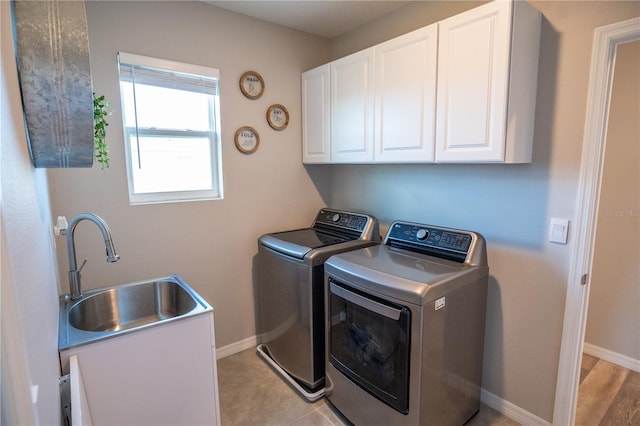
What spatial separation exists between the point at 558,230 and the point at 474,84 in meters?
0.86

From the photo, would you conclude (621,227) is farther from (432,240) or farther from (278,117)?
(278,117)

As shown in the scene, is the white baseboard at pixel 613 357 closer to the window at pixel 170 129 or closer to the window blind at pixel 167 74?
the window at pixel 170 129

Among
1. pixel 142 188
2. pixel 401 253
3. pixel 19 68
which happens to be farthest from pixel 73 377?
pixel 401 253

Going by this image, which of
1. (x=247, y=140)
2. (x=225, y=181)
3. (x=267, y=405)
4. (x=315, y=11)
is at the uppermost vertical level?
(x=315, y=11)

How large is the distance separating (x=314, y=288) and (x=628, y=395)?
2169 mm

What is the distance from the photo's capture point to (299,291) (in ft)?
7.02

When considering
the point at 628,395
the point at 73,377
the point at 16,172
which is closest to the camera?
the point at 16,172

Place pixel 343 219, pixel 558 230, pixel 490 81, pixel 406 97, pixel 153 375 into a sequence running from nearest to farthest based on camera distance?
pixel 153 375, pixel 490 81, pixel 558 230, pixel 406 97, pixel 343 219

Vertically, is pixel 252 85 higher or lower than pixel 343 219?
higher

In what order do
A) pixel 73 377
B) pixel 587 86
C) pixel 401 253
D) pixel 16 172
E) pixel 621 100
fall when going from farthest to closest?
pixel 621 100
pixel 401 253
pixel 587 86
pixel 73 377
pixel 16 172

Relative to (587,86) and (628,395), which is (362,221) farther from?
(628,395)

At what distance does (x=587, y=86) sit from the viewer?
5.23ft

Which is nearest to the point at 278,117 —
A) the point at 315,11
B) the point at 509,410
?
the point at 315,11

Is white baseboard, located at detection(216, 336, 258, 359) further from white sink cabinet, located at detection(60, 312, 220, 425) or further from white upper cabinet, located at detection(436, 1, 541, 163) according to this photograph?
white upper cabinet, located at detection(436, 1, 541, 163)
